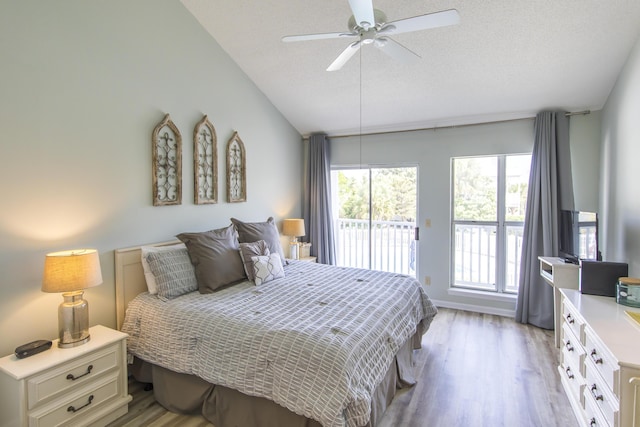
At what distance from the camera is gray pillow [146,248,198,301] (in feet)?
8.70

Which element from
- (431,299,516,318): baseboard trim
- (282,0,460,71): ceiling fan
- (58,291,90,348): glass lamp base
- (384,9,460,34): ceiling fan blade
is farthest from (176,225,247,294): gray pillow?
(431,299,516,318): baseboard trim

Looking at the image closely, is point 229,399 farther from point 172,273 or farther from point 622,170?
point 622,170

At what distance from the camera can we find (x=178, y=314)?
2.39 metres

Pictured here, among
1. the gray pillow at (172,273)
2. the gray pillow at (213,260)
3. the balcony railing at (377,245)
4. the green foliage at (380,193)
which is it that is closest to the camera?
the gray pillow at (172,273)

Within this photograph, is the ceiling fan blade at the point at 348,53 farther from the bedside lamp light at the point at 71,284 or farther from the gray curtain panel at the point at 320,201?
the gray curtain panel at the point at 320,201

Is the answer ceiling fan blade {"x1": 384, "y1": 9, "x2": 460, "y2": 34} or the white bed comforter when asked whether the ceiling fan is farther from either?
the white bed comforter

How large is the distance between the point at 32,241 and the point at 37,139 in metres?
0.69

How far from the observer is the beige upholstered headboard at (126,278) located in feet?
8.95

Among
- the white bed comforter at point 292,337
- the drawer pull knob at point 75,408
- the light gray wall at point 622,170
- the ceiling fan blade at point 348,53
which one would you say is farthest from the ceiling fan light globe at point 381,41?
the drawer pull knob at point 75,408

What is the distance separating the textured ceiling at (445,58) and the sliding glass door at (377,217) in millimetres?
874

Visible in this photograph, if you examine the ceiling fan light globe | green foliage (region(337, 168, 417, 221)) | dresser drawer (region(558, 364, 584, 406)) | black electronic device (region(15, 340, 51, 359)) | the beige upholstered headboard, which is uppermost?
the ceiling fan light globe

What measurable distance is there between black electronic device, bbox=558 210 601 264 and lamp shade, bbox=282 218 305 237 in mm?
3019

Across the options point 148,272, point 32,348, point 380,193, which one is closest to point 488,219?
point 380,193

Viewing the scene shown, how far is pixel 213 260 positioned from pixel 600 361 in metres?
2.68
